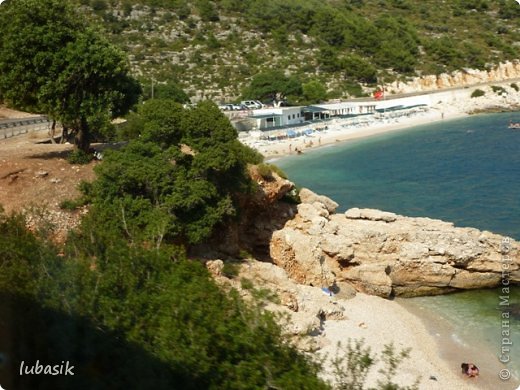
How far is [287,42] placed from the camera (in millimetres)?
95500

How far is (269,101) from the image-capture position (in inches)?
3061

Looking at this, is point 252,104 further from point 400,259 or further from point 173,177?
point 173,177

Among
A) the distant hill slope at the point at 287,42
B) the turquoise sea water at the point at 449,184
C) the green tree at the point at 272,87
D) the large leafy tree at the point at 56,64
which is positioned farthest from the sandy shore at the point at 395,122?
the large leafy tree at the point at 56,64

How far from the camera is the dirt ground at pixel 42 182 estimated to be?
19.1 m

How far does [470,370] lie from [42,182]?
675 inches

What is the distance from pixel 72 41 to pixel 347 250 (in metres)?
15.2

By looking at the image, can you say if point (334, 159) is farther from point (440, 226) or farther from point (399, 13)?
point (399, 13)

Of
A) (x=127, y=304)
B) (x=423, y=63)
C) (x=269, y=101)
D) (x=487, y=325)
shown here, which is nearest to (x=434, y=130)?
(x=269, y=101)

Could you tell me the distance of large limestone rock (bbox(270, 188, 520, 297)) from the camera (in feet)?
76.6

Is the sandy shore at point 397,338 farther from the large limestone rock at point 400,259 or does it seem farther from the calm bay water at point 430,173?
the calm bay water at point 430,173

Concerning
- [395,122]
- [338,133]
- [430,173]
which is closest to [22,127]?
[430,173]

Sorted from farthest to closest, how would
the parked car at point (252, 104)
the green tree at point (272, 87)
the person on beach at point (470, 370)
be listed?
the green tree at point (272, 87)
the parked car at point (252, 104)
the person on beach at point (470, 370)

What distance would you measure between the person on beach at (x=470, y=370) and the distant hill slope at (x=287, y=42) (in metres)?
58.5

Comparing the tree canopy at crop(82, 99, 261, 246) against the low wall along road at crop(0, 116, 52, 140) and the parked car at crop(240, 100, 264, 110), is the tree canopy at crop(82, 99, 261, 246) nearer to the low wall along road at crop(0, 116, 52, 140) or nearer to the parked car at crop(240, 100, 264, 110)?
the low wall along road at crop(0, 116, 52, 140)
